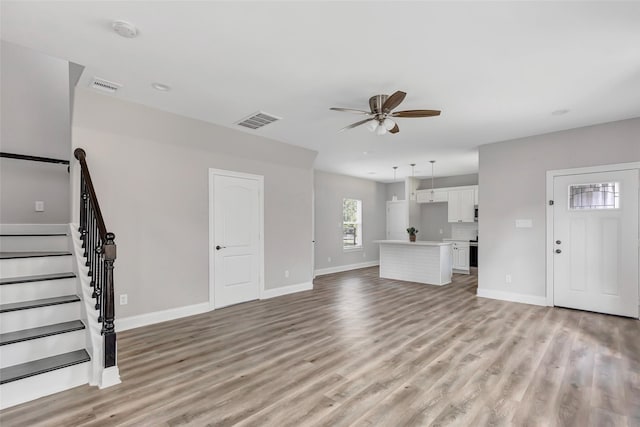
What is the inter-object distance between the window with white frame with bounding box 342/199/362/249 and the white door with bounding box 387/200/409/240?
1345 millimetres

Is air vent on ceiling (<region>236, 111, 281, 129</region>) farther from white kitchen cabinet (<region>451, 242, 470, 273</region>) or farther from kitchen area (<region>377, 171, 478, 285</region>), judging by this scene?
white kitchen cabinet (<region>451, 242, 470, 273</region>)

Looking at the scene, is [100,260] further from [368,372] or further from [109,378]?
[368,372]

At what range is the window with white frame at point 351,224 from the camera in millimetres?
9125

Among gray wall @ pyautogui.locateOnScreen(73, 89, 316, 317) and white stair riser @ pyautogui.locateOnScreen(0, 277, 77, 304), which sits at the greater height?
gray wall @ pyautogui.locateOnScreen(73, 89, 316, 317)

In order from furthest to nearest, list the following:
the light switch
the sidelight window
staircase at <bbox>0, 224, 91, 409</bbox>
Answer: the light switch, the sidelight window, staircase at <bbox>0, 224, 91, 409</bbox>

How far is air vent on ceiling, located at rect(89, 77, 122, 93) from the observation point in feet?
10.9

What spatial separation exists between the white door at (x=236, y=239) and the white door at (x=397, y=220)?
576cm

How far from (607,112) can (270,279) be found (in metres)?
5.50

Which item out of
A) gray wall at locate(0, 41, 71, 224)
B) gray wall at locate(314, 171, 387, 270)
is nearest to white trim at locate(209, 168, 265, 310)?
gray wall at locate(0, 41, 71, 224)

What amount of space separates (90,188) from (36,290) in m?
1.01

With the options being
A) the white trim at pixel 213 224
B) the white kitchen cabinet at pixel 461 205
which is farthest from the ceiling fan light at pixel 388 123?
the white kitchen cabinet at pixel 461 205

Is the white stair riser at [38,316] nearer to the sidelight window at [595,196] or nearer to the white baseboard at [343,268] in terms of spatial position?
the white baseboard at [343,268]

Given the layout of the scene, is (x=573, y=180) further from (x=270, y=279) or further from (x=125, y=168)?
(x=125, y=168)

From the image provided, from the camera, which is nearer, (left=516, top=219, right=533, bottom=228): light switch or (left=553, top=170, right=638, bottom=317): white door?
(left=553, top=170, right=638, bottom=317): white door
